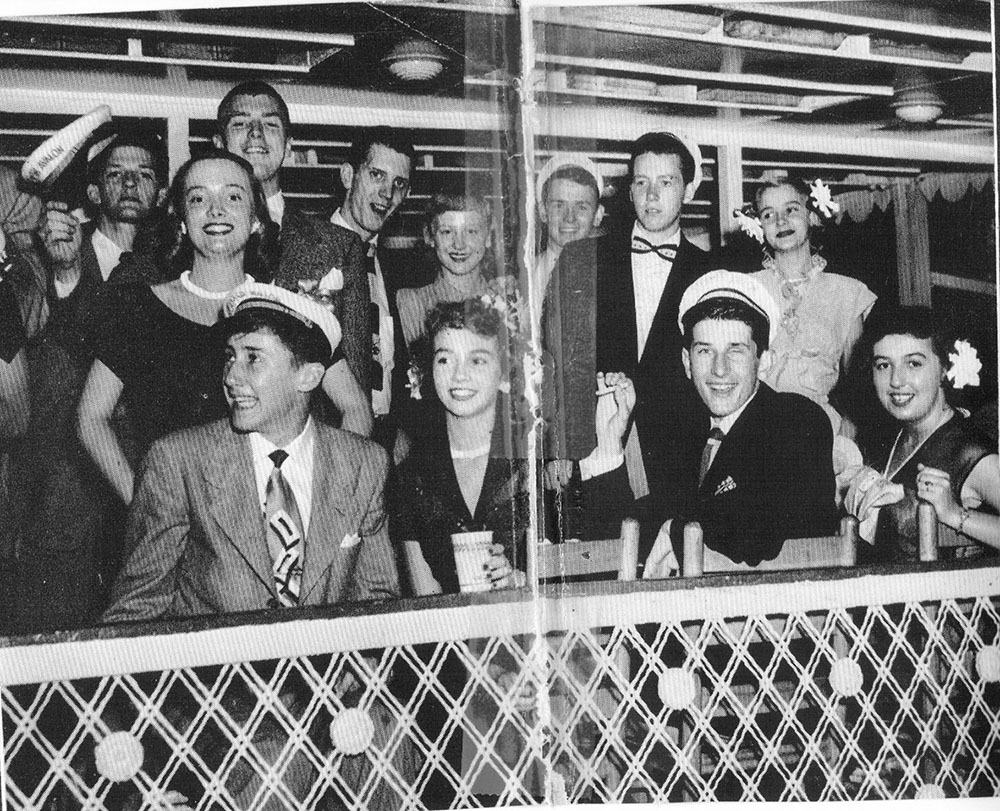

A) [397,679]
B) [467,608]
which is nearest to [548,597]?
[467,608]

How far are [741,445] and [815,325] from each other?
0.56 feet

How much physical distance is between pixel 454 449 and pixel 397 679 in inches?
10.7

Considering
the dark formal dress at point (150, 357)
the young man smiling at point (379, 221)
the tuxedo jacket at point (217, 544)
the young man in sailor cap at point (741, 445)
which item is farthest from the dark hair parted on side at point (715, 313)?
the dark formal dress at point (150, 357)

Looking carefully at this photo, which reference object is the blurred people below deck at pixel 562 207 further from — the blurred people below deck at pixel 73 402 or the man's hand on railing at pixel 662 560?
the blurred people below deck at pixel 73 402

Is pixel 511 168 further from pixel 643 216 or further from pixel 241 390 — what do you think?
pixel 241 390

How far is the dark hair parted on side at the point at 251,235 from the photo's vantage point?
3.59ft

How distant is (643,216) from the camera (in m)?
1.13

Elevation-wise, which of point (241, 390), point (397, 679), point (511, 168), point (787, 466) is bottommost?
point (397, 679)

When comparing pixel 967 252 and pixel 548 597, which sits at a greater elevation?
pixel 967 252

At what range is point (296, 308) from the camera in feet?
3.64

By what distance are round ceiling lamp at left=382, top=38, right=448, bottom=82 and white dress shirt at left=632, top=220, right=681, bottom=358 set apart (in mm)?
297

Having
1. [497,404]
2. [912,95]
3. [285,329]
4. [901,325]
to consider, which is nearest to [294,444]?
[285,329]

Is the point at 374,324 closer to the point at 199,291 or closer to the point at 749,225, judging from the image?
the point at 199,291

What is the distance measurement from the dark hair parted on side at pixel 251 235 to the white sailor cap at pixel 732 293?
487 mm
